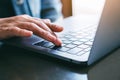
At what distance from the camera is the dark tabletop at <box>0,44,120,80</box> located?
383 millimetres

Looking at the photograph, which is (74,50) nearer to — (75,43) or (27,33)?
(75,43)

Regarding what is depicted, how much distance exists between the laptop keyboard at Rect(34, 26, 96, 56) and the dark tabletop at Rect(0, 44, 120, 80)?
42 millimetres

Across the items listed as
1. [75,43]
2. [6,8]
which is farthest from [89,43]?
[6,8]

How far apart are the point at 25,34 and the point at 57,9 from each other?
80cm

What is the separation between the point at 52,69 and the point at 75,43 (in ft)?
0.44

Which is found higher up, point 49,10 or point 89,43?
point 89,43

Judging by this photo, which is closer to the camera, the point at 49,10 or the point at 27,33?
the point at 27,33

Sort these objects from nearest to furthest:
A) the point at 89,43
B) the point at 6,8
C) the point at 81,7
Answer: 1. the point at 89,43
2. the point at 6,8
3. the point at 81,7

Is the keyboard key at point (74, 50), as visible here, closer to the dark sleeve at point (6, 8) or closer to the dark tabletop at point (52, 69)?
the dark tabletop at point (52, 69)

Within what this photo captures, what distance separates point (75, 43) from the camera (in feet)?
1.74

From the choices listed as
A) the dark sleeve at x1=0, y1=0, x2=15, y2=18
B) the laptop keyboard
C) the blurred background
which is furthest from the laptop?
the blurred background

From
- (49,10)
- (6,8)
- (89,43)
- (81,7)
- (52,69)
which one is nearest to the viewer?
(52,69)

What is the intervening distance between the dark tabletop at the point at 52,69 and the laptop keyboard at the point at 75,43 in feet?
0.14

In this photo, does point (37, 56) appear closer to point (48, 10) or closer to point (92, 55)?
point (92, 55)
